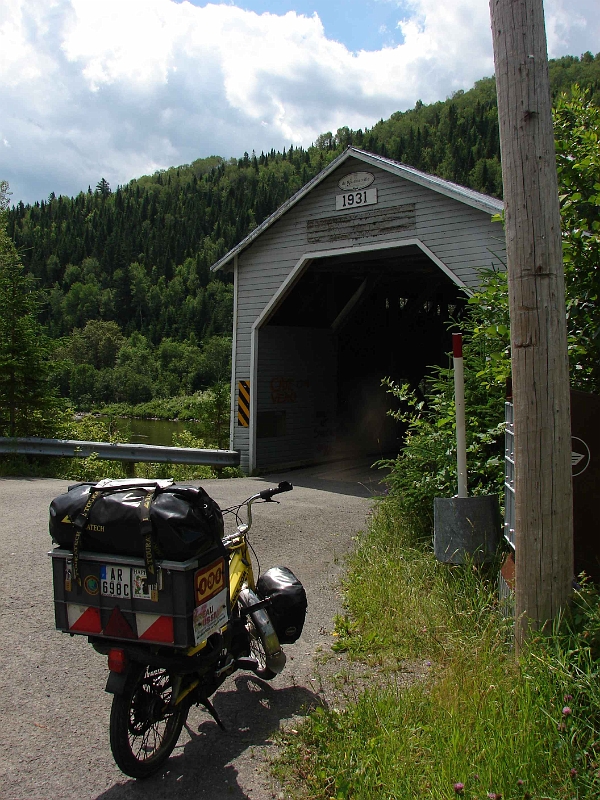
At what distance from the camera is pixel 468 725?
10.5ft

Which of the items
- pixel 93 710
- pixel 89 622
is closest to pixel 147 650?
pixel 89 622

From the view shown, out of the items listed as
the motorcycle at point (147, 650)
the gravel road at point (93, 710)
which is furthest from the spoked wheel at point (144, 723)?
the gravel road at point (93, 710)

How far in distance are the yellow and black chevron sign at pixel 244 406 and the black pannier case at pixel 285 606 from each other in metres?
10.1

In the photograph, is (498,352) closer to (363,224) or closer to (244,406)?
(363,224)

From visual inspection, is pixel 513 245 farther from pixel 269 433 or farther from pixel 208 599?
pixel 269 433

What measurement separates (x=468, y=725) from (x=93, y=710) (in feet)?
6.72

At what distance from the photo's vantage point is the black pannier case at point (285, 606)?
4199 millimetres

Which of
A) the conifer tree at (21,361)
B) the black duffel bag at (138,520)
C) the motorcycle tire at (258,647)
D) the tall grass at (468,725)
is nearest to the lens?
the tall grass at (468,725)

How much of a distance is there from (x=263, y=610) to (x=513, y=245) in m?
2.39

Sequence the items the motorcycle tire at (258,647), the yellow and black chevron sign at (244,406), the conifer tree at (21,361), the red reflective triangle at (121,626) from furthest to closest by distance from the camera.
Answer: the yellow and black chevron sign at (244,406)
the conifer tree at (21,361)
the motorcycle tire at (258,647)
the red reflective triangle at (121,626)

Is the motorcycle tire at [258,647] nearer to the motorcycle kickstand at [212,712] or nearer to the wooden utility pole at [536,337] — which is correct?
the motorcycle kickstand at [212,712]

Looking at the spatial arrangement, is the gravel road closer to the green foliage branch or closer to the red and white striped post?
the green foliage branch

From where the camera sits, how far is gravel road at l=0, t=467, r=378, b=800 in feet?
10.9

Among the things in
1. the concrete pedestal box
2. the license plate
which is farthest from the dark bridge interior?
the license plate
